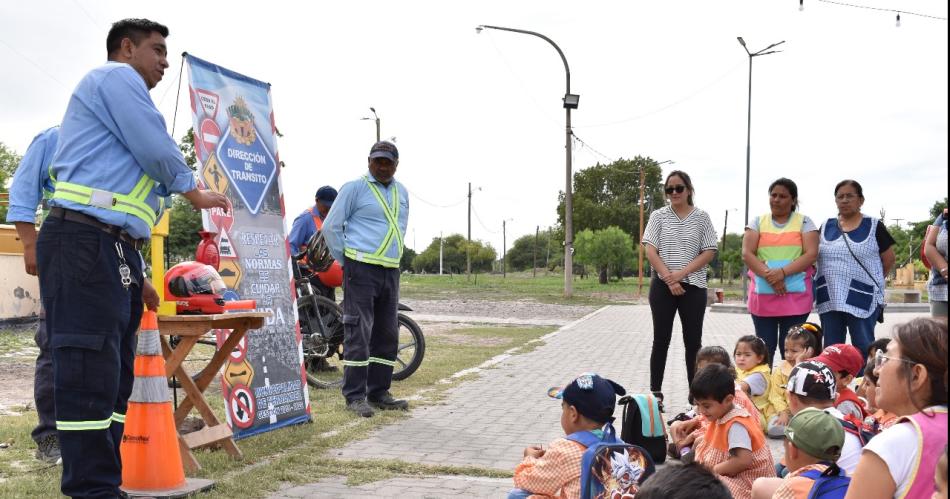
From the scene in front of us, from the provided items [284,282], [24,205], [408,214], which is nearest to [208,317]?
[24,205]

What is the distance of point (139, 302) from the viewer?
13.1 feet

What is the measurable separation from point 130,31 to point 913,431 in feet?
11.5

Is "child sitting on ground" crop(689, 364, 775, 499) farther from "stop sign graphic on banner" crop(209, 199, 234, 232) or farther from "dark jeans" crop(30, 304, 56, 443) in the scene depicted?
"dark jeans" crop(30, 304, 56, 443)

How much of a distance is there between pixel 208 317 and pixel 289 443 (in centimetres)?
128

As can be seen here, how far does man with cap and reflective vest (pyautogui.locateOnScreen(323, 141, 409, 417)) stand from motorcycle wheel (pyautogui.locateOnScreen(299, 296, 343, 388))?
1346 mm

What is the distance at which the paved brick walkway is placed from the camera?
479cm

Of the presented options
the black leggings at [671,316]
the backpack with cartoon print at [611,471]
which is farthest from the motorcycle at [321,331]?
the backpack with cartoon print at [611,471]

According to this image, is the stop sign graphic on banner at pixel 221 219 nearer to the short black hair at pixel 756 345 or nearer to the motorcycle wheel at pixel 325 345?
the motorcycle wheel at pixel 325 345

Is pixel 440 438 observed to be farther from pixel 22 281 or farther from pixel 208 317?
pixel 22 281

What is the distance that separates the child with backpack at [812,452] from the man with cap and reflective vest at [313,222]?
6483mm

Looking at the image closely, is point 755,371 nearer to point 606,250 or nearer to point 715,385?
point 715,385

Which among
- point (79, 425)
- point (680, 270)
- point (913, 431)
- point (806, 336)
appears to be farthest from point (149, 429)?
point (806, 336)

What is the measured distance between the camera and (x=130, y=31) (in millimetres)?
3982

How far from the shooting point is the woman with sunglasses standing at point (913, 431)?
2.36m
